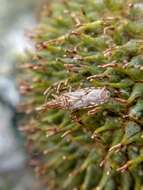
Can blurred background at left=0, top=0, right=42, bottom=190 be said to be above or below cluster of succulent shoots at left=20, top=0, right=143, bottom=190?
below

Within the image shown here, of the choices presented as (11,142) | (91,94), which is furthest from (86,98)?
(11,142)

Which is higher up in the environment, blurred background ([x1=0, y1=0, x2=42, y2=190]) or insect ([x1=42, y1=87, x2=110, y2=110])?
insect ([x1=42, y1=87, x2=110, y2=110])

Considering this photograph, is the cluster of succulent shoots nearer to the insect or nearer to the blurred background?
the insect

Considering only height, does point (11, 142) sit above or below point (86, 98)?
below

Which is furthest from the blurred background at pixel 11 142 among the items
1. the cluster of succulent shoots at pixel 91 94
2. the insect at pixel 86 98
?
the insect at pixel 86 98

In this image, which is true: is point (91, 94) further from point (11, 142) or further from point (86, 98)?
point (11, 142)

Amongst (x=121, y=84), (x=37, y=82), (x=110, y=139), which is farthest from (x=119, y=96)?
(x=37, y=82)

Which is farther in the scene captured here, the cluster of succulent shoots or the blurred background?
the blurred background

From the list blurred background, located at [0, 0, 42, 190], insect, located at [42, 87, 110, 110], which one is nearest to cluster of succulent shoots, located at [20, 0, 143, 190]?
insect, located at [42, 87, 110, 110]

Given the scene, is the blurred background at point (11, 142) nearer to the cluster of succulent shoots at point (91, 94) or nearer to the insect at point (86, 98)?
the cluster of succulent shoots at point (91, 94)
